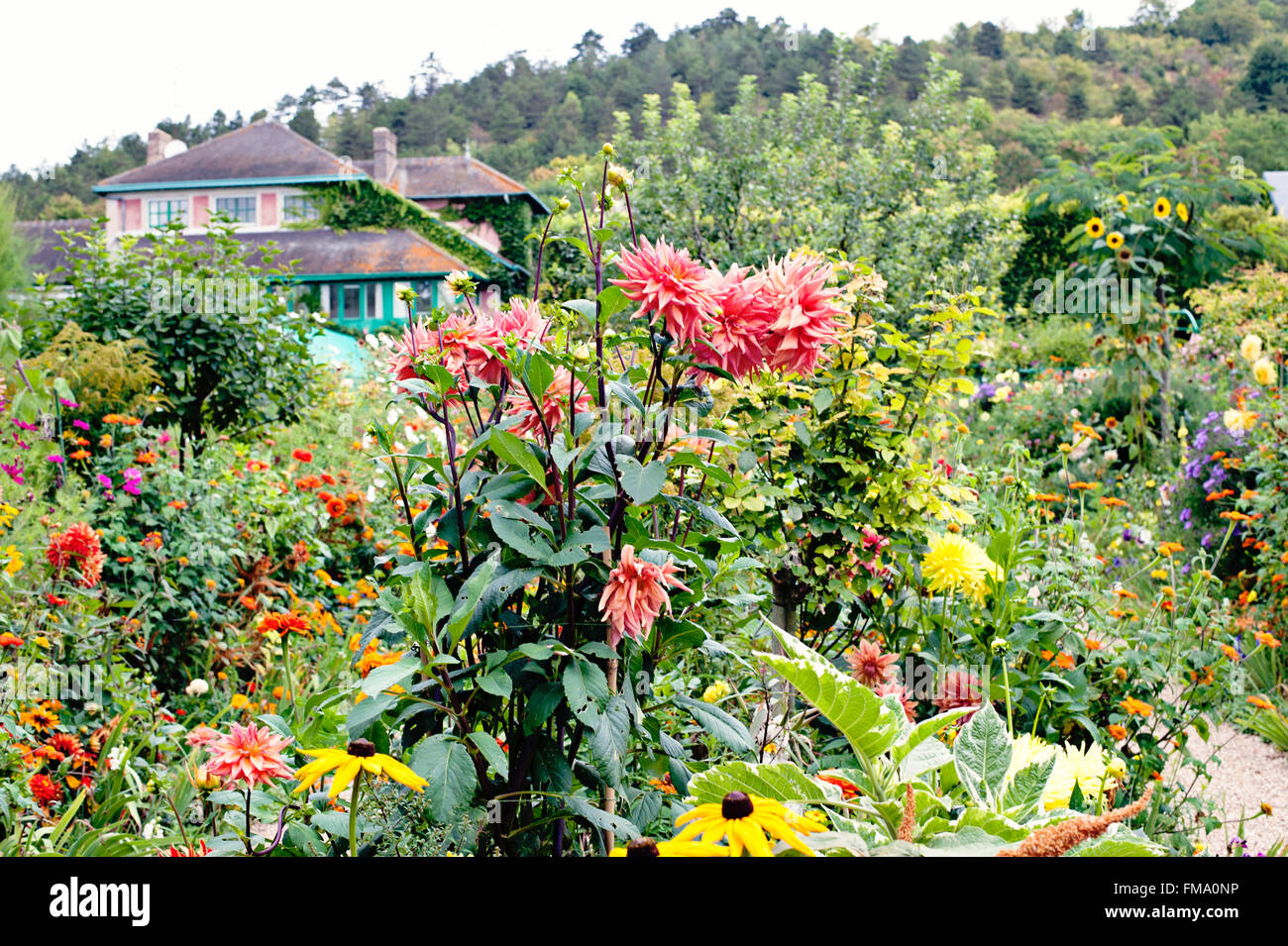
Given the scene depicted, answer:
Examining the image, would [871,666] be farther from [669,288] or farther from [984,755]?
[669,288]

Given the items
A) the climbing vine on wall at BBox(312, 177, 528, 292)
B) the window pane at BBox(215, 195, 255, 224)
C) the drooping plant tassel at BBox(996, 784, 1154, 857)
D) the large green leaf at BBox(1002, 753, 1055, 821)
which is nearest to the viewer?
the drooping plant tassel at BBox(996, 784, 1154, 857)

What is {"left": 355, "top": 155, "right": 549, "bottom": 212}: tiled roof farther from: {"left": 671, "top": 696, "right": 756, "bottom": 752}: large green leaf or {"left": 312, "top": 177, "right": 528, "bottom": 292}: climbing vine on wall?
{"left": 671, "top": 696, "right": 756, "bottom": 752}: large green leaf

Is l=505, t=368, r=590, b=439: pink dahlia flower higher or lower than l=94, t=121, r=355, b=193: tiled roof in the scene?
lower

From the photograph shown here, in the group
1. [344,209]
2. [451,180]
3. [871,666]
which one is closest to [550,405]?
[871,666]


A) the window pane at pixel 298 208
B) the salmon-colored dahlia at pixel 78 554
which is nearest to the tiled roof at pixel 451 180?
the window pane at pixel 298 208

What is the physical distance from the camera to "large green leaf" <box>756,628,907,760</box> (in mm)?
936

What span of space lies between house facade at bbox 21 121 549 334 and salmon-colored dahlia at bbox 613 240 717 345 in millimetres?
20721

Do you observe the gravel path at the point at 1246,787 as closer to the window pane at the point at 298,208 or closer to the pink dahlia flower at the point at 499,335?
the pink dahlia flower at the point at 499,335

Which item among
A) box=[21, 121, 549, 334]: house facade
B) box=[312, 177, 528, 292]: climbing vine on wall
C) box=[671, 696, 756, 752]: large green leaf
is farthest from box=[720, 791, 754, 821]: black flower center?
box=[312, 177, 528, 292]: climbing vine on wall

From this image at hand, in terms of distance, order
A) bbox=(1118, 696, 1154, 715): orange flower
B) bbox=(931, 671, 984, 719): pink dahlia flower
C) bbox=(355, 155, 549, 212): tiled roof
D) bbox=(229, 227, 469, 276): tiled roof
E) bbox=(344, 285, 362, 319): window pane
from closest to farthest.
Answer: bbox=(931, 671, 984, 719): pink dahlia flower → bbox=(1118, 696, 1154, 715): orange flower → bbox=(229, 227, 469, 276): tiled roof → bbox=(344, 285, 362, 319): window pane → bbox=(355, 155, 549, 212): tiled roof

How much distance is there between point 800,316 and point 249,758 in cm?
109

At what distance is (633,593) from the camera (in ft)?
4.15

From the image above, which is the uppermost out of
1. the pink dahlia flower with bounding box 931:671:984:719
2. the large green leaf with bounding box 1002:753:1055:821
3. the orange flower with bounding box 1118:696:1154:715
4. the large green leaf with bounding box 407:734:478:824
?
the large green leaf with bounding box 1002:753:1055:821

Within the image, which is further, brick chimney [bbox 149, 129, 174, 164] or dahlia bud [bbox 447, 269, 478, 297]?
brick chimney [bbox 149, 129, 174, 164]
